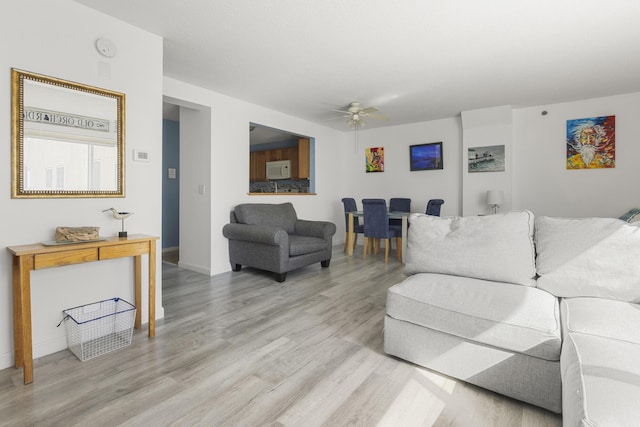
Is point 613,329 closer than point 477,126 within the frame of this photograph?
Yes

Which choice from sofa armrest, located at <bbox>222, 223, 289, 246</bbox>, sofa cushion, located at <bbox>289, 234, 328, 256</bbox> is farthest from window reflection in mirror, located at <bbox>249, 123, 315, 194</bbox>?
sofa armrest, located at <bbox>222, 223, 289, 246</bbox>

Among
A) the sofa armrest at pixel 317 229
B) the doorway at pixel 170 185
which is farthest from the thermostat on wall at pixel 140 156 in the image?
the doorway at pixel 170 185

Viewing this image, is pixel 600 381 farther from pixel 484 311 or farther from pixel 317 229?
pixel 317 229

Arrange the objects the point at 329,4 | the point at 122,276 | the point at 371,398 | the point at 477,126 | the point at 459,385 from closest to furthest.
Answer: the point at 371,398 → the point at 459,385 → the point at 329,4 → the point at 122,276 → the point at 477,126

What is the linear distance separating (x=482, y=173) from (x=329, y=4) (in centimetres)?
392

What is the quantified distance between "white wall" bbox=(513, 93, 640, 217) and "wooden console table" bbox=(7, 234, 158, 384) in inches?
208

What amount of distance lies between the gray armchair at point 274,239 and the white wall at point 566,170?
329 cm

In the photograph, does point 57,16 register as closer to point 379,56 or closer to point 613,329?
point 379,56

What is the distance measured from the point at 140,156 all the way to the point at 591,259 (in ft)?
10.4

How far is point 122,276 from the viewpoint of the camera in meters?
2.43

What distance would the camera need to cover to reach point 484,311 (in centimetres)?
163

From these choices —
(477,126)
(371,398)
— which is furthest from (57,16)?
(477,126)

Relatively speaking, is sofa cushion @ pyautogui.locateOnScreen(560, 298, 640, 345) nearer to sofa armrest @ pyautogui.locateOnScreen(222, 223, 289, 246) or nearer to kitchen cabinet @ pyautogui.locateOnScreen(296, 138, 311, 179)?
sofa armrest @ pyautogui.locateOnScreen(222, 223, 289, 246)

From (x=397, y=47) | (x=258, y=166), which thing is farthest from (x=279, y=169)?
(x=397, y=47)
